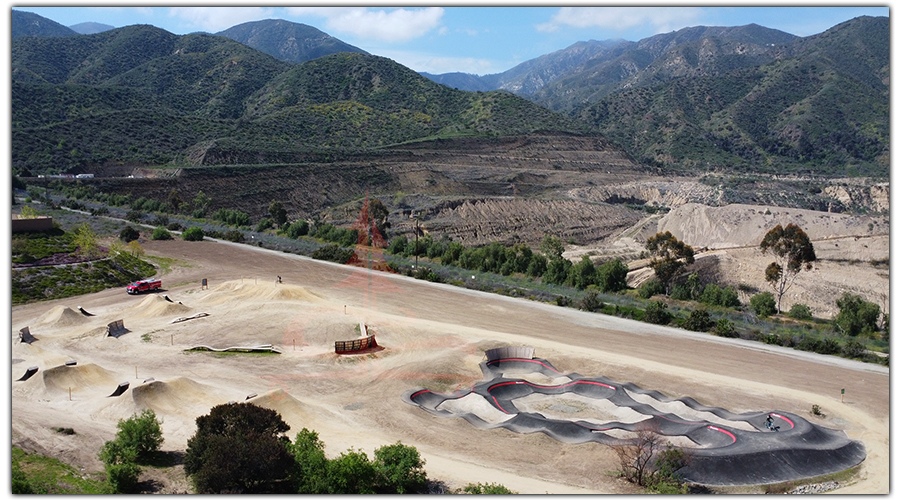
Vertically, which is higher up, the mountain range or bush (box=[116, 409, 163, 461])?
the mountain range

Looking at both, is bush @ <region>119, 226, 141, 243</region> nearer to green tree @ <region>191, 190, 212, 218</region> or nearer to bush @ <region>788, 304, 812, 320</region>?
green tree @ <region>191, 190, 212, 218</region>

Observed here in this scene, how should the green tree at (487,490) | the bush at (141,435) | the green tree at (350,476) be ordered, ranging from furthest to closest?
the bush at (141,435) < the green tree at (350,476) < the green tree at (487,490)

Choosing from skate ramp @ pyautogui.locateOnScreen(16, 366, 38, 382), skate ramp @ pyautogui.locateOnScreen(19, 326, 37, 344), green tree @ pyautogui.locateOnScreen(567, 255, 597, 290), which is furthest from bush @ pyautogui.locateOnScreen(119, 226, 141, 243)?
skate ramp @ pyautogui.locateOnScreen(16, 366, 38, 382)

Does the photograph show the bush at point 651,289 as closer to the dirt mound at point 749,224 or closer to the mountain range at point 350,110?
the dirt mound at point 749,224

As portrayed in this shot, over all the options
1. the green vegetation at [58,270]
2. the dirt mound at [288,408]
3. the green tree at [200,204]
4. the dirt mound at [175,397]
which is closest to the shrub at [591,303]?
the dirt mound at [288,408]

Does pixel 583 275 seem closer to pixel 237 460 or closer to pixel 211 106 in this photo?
pixel 237 460

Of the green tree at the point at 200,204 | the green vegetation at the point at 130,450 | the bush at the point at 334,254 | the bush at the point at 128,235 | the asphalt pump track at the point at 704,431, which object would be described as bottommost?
the asphalt pump track at the point at 704,431

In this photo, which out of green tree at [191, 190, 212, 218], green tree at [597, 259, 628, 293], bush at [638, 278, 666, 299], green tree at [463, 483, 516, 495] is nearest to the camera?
green tree at [463, 483, 516, 495]

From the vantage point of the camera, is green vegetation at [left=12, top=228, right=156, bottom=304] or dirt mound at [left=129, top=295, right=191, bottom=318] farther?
dirt mound at [left=129, top=295, right=191, bottom=318]

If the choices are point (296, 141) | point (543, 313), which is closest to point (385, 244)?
point (543, 313)
